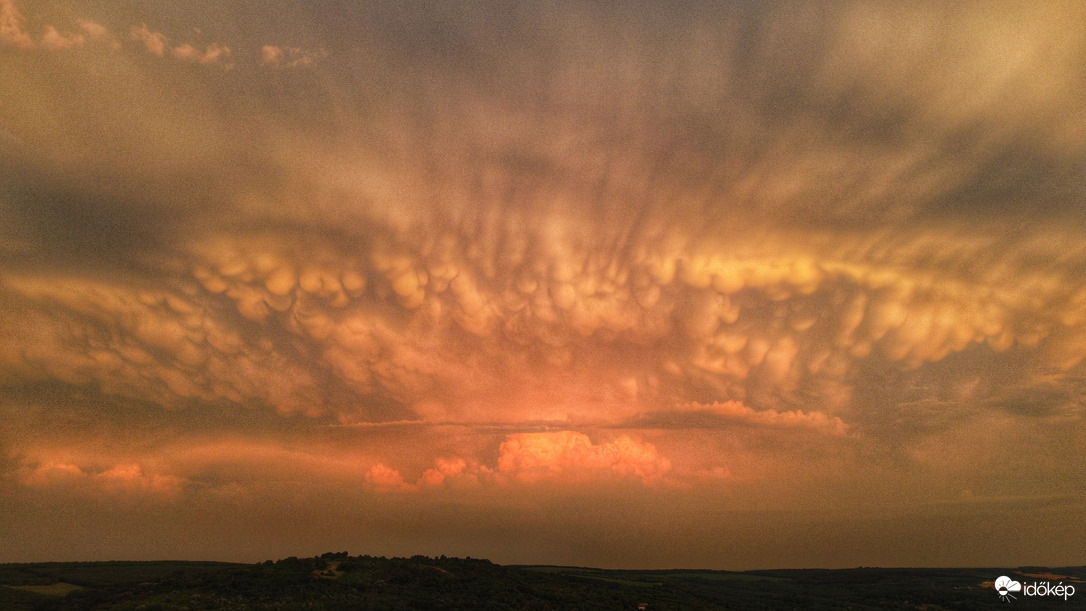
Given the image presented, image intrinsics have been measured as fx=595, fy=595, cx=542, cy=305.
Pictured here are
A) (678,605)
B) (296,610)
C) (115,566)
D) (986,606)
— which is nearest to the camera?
(296,610)

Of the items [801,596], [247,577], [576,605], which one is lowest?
[801,596]

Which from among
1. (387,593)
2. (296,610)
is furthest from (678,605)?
(296,610)

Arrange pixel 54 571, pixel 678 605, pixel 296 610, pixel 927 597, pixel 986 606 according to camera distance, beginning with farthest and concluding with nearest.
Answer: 1. pixel 927 597
2. pixel 986 606
3. pixel 678 605
4. pixel 54 571
5. pixel 296 610

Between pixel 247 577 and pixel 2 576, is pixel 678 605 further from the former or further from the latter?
pixel 2 576

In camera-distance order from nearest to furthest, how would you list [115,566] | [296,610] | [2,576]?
[296,610] → [2,576] → [115,566]

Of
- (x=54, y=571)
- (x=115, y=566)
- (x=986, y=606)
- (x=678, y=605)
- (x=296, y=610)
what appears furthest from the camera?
(x=986, y=606)

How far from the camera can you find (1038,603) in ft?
606

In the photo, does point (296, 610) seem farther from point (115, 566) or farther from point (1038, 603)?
point (1038, 603)

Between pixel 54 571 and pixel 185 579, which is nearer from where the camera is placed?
pixel 185 579

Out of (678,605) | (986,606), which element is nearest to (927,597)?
(986,606)

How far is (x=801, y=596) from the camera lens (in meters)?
196

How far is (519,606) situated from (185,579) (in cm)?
6155

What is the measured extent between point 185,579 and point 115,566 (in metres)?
69.4

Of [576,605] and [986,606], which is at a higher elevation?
[576,605]
